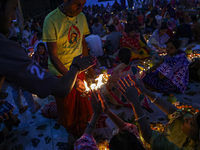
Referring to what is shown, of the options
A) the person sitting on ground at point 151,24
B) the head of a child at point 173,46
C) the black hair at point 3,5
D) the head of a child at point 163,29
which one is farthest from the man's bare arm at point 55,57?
the person sitting on ground at point 151,24

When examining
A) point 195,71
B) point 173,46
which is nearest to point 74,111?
point 173,46

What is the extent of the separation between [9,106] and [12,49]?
7.62 ft

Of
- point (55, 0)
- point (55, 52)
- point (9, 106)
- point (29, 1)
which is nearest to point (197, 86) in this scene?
point (55, 52)

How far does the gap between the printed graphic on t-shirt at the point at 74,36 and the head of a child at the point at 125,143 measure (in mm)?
1649

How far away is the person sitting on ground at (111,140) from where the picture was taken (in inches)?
51.5

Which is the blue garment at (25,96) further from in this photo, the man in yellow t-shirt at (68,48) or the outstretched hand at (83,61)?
the outstretched hand at (83,61)

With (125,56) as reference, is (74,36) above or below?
above

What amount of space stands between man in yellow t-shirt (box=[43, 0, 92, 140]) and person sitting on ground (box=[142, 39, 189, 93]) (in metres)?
2.49

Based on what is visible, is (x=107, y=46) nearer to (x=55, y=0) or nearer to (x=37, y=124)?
(x=37, y=124)

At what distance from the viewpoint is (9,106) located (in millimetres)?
2895

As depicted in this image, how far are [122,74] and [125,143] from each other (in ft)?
8.06

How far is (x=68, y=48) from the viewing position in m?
Result: 2.51

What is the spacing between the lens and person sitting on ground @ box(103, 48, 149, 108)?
365 cm

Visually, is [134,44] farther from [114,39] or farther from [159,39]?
[159,39]
